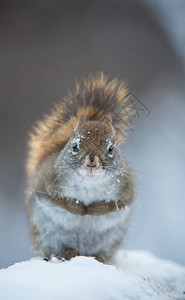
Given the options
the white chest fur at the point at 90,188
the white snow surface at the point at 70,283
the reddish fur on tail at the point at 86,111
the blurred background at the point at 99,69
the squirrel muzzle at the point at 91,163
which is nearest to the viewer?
the white snow surface at the point at 70,283

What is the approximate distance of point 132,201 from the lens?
70.1 inches

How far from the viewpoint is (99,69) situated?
3320mm

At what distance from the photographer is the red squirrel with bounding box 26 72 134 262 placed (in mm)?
1565

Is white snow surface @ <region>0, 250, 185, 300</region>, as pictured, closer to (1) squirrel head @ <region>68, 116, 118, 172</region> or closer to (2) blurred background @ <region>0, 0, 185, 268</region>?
(1) squirrel head @ <region>68, 116, 118, 172</region>

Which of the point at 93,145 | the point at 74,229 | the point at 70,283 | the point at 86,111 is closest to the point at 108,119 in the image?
the point at 86,111

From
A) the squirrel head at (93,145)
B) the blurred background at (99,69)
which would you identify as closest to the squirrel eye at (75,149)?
the squirrel head at (93,145)

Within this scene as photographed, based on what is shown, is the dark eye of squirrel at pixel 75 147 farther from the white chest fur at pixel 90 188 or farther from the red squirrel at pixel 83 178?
the white chest fur at pixel 90 188

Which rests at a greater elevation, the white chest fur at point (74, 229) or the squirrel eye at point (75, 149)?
the squirrel eye at point (75, 149)

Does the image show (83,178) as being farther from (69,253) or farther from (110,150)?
(69,253)

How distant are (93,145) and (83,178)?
0.54 feet

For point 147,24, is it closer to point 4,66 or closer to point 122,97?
point 4,66

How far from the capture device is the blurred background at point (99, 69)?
3414 millimetres

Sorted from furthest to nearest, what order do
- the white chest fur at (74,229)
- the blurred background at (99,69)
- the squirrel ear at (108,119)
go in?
the blurred background at (99,69), the squirrel ear at (108,119), the white chest fur at (74,229)

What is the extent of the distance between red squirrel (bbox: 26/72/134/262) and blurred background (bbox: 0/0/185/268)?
1.43m
